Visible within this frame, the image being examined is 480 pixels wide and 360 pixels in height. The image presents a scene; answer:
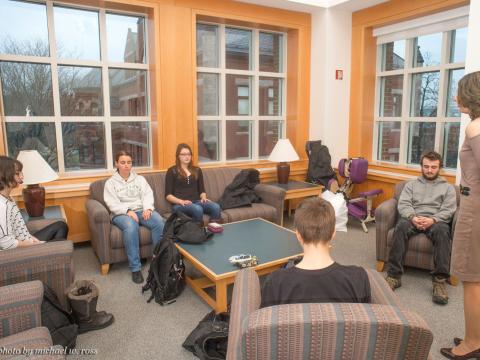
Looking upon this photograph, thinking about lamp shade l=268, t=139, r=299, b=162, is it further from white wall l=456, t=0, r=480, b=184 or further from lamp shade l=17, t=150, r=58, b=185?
lamp shade l=17, t=150, r=58, b=185

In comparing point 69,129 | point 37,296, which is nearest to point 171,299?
point 37,296

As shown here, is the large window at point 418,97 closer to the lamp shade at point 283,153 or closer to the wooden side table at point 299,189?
the wooden side table at point 299,189

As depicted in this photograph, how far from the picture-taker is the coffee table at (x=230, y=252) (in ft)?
8.32

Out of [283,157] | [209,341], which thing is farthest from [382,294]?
[283,157]

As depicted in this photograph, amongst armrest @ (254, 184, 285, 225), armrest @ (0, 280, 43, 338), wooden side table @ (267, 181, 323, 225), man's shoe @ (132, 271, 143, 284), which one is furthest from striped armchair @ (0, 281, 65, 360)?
wooden side table @ (267, 181, 323, 225)

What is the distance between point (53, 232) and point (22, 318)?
1450 millimetres

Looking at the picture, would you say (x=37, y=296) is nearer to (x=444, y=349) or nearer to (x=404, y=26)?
(x=444, y=349)

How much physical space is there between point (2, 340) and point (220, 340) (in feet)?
3.51

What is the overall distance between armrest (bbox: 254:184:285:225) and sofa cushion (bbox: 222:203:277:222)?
65 mm

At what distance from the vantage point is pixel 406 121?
15.7 feet

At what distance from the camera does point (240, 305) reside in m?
1.43

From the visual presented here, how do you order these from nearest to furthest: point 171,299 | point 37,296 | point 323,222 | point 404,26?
point 323,222 → point 37,296 → point 171,299 → point 404,26

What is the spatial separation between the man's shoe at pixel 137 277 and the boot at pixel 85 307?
0.64 meters

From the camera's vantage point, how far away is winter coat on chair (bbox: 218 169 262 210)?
419 cm
